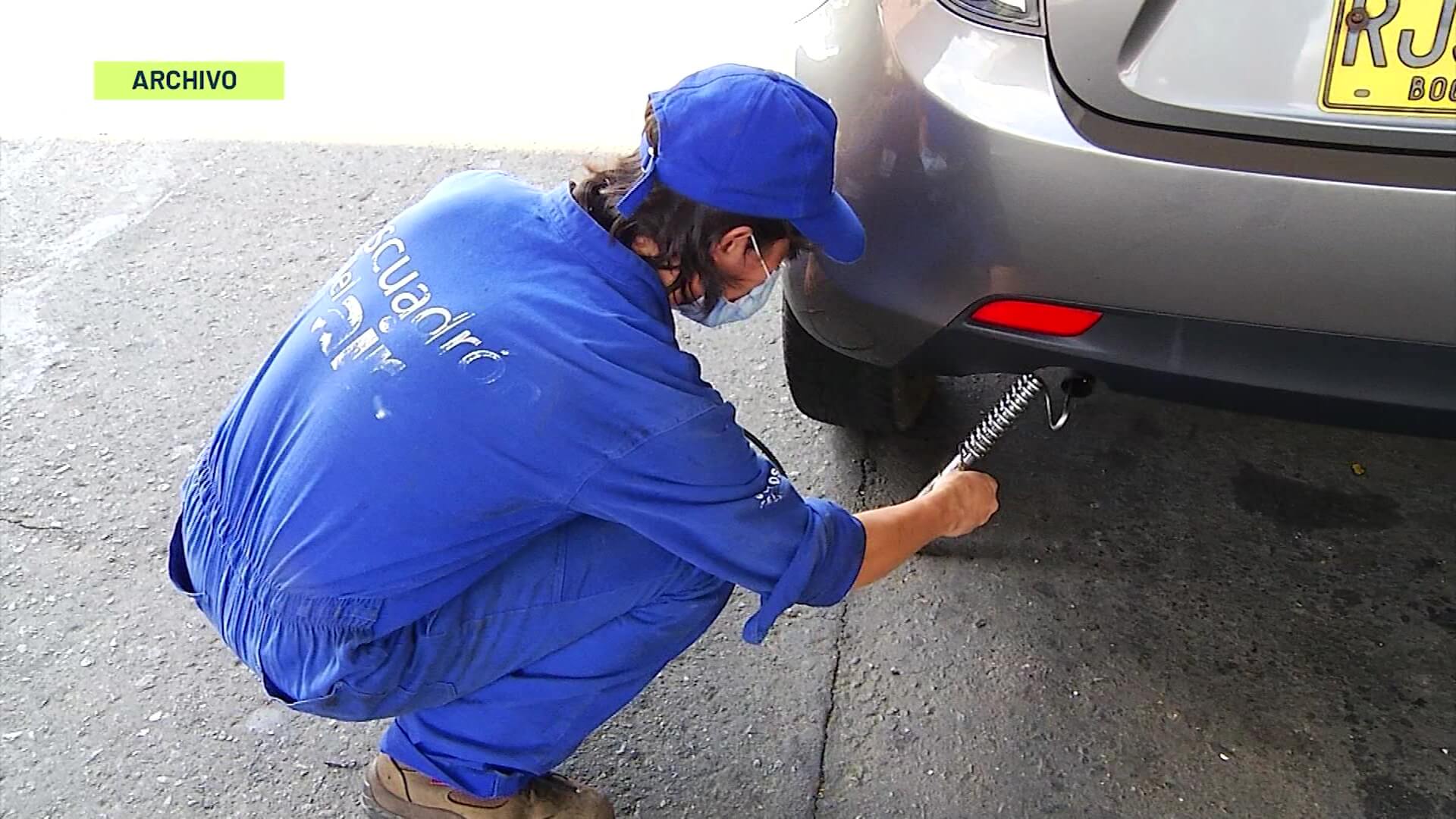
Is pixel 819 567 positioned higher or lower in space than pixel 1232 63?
lower

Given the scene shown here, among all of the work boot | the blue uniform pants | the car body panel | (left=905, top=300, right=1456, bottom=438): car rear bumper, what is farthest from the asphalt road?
the car body panel

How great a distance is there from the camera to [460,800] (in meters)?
1.77

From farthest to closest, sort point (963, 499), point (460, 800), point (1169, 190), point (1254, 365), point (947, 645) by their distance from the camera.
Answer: point (947, 645), point (963, 499), point (460, 800), point (1254, 365), point (1169, 190)

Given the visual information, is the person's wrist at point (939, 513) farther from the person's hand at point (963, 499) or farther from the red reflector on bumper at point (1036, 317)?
the red reflector on bumper at point (1036, 317)

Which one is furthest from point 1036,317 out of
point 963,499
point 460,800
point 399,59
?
point 399,59

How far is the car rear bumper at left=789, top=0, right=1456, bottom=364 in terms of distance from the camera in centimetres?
147

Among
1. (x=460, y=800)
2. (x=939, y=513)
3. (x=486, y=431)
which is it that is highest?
(x=486, y=431)

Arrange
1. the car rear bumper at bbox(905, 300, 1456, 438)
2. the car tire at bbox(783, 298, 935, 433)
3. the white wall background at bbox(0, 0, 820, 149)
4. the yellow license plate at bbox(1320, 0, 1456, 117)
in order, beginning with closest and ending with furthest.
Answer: the yellow license plate at bbox(1320, 0, 1456, 117) < the car rear bumper at bbox(905, 300, 1456, 438) < the car tire at bbox(783, 298, 935, 433) < the white wall background at bbox(0, 0, 820, 149)

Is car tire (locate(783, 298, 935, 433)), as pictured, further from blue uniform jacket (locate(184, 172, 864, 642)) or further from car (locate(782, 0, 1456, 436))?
blue uniform jacket (locate(184, 172, 864, 642))

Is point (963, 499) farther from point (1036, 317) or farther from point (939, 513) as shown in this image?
point (1036, 317)

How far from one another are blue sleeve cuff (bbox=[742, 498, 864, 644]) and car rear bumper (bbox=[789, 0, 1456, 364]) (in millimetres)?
299

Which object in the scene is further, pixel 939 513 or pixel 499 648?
pixel 939 513

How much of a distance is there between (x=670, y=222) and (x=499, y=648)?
57 cm

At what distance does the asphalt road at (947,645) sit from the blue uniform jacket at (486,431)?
0.46 metres
